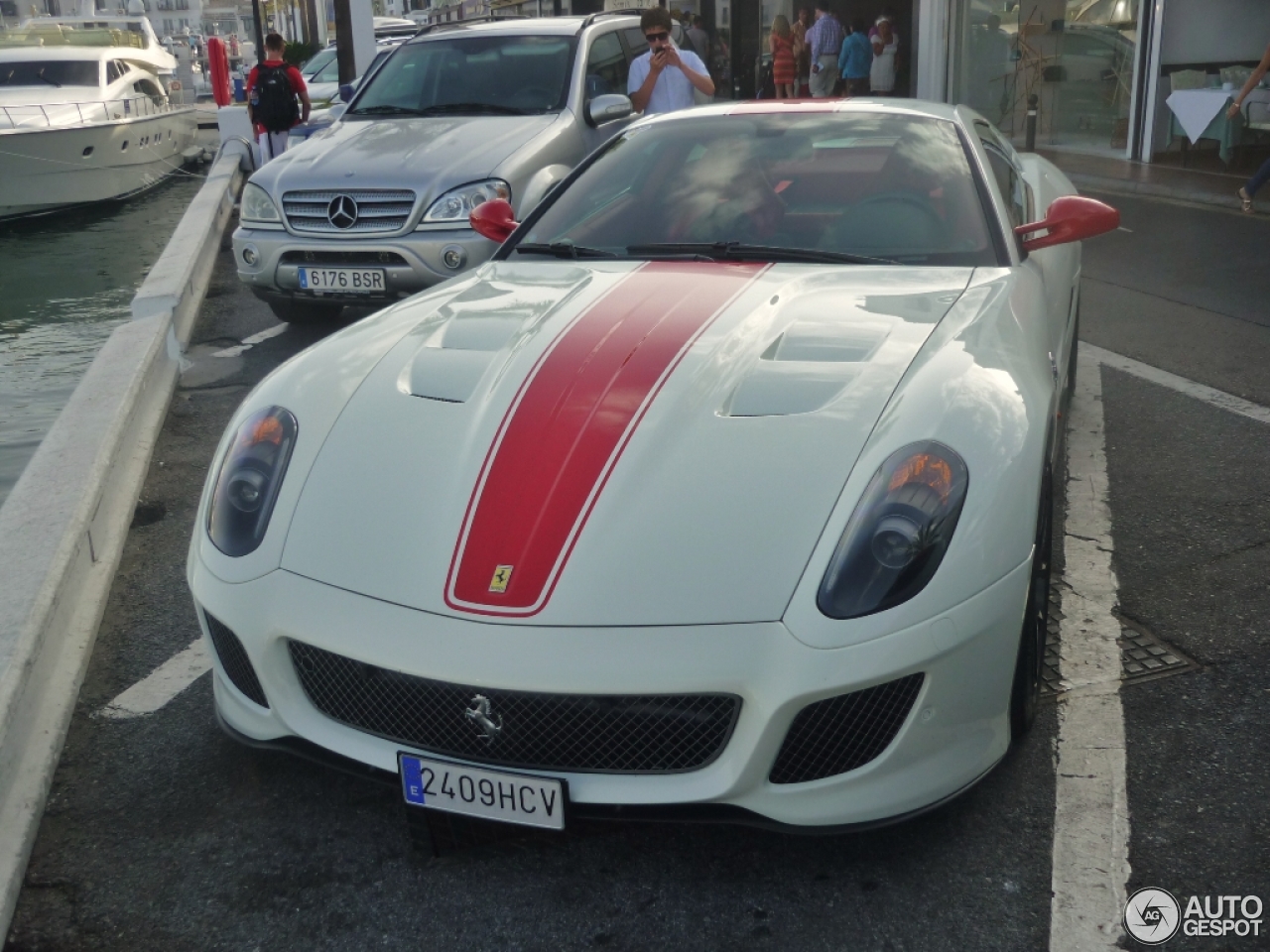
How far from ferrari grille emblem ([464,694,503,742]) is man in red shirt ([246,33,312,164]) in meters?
11.1

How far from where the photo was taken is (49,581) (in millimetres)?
3625

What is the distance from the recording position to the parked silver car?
6840mm

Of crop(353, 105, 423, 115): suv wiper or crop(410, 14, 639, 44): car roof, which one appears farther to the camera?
crop(410, 14, 639, 44): car roof

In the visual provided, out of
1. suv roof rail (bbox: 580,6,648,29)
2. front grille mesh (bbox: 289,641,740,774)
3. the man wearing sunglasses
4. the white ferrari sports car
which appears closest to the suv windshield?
suv roof rail (bbox: 580,6,648,29)

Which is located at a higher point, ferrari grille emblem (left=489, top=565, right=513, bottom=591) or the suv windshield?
the suv windshield

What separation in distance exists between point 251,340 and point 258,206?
2.57ft

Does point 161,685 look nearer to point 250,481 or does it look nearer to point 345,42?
point 250,481

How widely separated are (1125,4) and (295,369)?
15.0m

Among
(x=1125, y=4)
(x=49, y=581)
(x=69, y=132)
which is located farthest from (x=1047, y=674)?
(x=69, y=132)

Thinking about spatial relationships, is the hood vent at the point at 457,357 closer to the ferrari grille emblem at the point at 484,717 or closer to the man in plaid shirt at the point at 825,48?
the ferrari grille emblem at the point at 484,717

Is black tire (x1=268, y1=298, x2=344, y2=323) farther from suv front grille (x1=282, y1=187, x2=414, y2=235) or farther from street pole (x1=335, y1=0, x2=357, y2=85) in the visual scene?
street pole (x1=335, y1=0, x2=357, y2=85)

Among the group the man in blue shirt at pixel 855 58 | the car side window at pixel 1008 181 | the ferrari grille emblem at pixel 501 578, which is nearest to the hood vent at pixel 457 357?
the ferrari grille emblem at pixel 501 578

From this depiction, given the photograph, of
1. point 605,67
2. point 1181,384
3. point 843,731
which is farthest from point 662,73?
point 843,731

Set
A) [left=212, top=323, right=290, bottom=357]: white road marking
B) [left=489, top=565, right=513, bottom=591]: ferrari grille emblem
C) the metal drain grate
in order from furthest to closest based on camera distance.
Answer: [left=212, top=323, right=290, bottom=357]: white road marking → the metal drain grate → [left=489, top=565, right=513, bottom=591]: ferrari grille emblem
